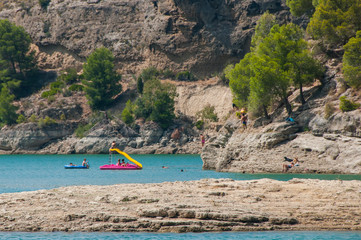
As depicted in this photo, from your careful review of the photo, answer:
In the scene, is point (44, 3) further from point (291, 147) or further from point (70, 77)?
point (291, 147)

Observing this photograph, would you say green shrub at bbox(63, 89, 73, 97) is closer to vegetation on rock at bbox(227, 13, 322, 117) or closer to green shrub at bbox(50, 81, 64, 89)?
green shrub at bbox(50, 81, 64, 89)

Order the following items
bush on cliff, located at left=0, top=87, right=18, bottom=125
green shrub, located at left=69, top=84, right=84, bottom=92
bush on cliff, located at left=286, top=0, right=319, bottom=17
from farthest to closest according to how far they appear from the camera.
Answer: green shrub, located at left=69, top=84, right=84, bottom=92, bush on cliff, located at left=0, top=87, right=18, bottom=125, bush on cliff, located at left=286, top=0, right=319, bottom=17

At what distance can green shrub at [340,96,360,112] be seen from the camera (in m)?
41.8

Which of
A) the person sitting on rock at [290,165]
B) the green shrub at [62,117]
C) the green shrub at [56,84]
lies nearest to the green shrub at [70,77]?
the green shrub at [56,84]

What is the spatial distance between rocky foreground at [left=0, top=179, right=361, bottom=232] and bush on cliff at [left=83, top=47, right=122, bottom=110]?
7140 cm

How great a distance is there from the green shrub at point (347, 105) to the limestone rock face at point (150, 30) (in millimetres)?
56308

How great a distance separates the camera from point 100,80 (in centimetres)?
9625

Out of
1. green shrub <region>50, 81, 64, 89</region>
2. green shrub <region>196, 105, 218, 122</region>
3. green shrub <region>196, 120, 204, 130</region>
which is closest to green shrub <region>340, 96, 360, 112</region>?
green shrub <region>196, 105, 218, 122</region>

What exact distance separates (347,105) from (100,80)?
6071 centimetres

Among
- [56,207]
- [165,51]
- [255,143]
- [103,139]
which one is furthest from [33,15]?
[56,207]

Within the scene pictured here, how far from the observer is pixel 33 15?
117 metres

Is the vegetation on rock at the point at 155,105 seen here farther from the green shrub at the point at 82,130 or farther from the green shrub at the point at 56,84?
the green shrub at the point at 56,84

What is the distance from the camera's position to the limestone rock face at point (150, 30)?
99875 millimetres

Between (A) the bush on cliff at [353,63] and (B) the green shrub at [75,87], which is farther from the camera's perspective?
(B) the green shrub at [75,87]
